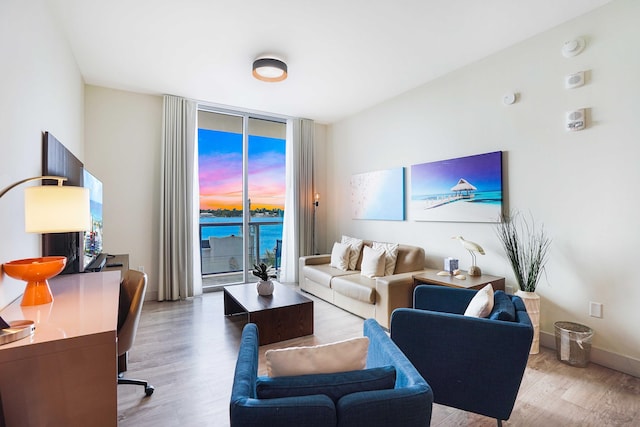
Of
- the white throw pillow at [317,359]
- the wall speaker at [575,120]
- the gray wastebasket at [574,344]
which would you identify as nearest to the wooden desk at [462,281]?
the gray wastebasket at [574,344]

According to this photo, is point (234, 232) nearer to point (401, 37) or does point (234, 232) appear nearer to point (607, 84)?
point (401, 37)

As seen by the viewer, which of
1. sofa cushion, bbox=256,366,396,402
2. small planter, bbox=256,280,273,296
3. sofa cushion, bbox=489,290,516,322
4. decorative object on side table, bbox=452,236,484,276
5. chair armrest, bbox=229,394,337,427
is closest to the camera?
chair armrest, bbox=229,394,337,427

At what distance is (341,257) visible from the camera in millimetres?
4395

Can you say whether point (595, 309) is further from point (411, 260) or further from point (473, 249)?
point (411, 260)

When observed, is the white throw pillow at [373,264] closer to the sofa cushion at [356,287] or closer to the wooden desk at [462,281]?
the sofa cushion at [356,287]

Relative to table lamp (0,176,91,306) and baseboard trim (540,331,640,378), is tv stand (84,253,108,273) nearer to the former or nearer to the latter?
table lamp (0,176,91,306)

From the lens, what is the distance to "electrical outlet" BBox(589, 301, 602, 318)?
8.09 ft

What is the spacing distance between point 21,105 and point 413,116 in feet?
12.6

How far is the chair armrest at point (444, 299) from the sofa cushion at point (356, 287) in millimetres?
1056

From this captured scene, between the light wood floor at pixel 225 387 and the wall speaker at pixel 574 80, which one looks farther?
the wall speaker at pixel 574 80

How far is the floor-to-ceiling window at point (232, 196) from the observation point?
4.91 metres

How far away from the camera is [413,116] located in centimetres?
405

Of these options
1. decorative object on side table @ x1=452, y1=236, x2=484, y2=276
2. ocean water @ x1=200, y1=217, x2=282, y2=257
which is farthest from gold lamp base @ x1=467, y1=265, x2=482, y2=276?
ocean water @ x1=200, y1=217, x2=282, y2=257

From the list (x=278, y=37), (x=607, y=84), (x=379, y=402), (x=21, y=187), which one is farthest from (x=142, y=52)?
(x=607, y=84)
